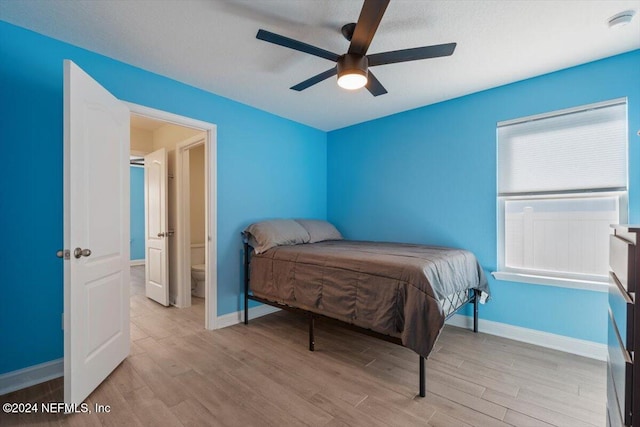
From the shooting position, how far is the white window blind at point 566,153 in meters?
2.24

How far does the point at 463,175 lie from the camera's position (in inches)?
118

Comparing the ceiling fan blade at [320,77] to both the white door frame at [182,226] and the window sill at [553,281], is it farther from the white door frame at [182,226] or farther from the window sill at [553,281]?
the window sill at [553,281]

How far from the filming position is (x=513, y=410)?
169 cm

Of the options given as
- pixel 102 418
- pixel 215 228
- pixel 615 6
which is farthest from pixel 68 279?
pixel 615 6

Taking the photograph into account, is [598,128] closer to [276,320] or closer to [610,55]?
[610,55]

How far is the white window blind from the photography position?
224 centimetres

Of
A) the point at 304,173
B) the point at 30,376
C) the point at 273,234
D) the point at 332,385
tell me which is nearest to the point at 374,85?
the point at 273,234

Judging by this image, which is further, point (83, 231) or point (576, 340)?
point (576, 340)

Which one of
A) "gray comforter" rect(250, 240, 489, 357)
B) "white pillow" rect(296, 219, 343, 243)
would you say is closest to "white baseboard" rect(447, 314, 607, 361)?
"gray comforter" rect(250, 240, 489, 357)

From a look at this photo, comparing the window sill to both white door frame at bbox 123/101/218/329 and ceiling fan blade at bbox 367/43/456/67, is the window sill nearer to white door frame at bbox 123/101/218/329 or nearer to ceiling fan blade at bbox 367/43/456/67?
ceiling fan blade at bbox 367/43/456/67

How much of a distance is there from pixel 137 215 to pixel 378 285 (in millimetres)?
6718

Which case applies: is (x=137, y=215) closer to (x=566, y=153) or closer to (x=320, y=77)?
(x=320, y=77)

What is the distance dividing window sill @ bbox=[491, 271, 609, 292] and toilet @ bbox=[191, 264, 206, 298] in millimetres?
3656

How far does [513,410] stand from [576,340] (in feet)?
3.97
